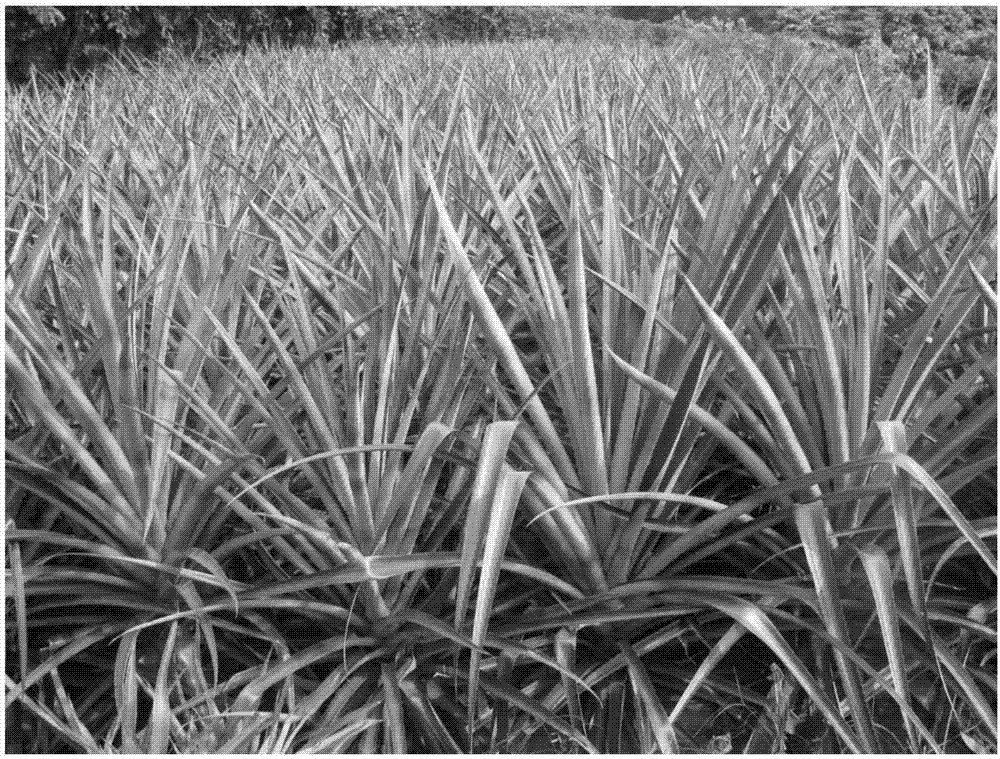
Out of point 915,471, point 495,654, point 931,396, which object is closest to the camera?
point 915,471

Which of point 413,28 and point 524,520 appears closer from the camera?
point 524,520

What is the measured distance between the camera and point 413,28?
33.0 ft

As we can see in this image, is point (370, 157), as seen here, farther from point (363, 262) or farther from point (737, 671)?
point (737, 671)

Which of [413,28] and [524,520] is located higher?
[413,28]

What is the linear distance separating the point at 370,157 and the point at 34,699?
1181 millimetres

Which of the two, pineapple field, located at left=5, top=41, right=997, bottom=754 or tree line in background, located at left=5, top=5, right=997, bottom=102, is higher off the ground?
tree line in background, located at left=5, top=5, right=997, bottom=102

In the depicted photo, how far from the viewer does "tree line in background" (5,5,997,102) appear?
22.8 ft

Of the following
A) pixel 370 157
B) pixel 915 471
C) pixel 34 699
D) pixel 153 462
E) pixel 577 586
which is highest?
pixel 370 157

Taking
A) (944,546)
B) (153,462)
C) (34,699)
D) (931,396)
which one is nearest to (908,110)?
(931,396)

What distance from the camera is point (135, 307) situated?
118cm

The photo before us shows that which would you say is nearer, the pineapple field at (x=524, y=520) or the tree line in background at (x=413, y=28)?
the pineapple field at (x=524, y=520)

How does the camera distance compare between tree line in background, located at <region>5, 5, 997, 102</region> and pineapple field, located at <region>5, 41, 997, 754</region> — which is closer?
pineapple field, located at <region>5, 41, 997, 754</region>

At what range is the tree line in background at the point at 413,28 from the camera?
6.94 m

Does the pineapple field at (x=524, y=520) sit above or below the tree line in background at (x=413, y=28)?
below
